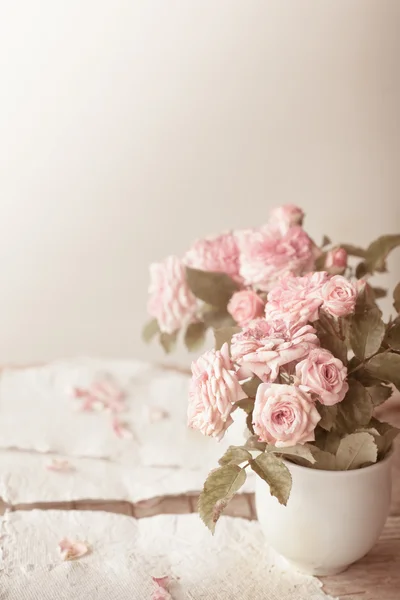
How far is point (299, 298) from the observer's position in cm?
98

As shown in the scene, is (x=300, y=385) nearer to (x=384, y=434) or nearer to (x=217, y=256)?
(x=384, y=434)

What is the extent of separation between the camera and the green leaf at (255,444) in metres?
1.00

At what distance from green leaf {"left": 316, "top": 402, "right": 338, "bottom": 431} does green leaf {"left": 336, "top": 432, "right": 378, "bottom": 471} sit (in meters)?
0.04

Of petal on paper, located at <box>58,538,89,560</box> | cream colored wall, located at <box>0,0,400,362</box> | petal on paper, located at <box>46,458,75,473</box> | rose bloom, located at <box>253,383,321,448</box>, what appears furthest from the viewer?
cream colored wall, located at <box>0,0,400,362</box>

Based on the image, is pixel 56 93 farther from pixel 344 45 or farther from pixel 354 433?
pixel 354 433

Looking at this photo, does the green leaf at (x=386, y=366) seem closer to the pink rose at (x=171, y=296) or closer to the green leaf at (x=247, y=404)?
the green leaf at (x=247, y=404)

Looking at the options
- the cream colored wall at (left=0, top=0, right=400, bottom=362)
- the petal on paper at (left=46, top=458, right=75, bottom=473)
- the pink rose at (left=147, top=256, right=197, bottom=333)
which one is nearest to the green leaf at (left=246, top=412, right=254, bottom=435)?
the pink rose at (left=147, top=256, right=197, bottom=333)

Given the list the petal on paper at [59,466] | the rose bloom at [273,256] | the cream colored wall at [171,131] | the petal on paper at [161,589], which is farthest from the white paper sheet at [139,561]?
the cream colored wall at [171,131]

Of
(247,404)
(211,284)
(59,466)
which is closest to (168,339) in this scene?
(211,284)

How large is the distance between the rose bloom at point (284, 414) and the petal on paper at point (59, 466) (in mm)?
514

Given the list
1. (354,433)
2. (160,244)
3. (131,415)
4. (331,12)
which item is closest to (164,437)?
(131,415)

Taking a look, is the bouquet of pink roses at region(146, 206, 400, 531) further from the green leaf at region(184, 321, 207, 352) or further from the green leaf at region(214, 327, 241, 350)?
the green leaf at region(184, 321, 207, 352)

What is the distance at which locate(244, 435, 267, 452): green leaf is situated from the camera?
997mm

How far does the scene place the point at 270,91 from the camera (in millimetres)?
1899
